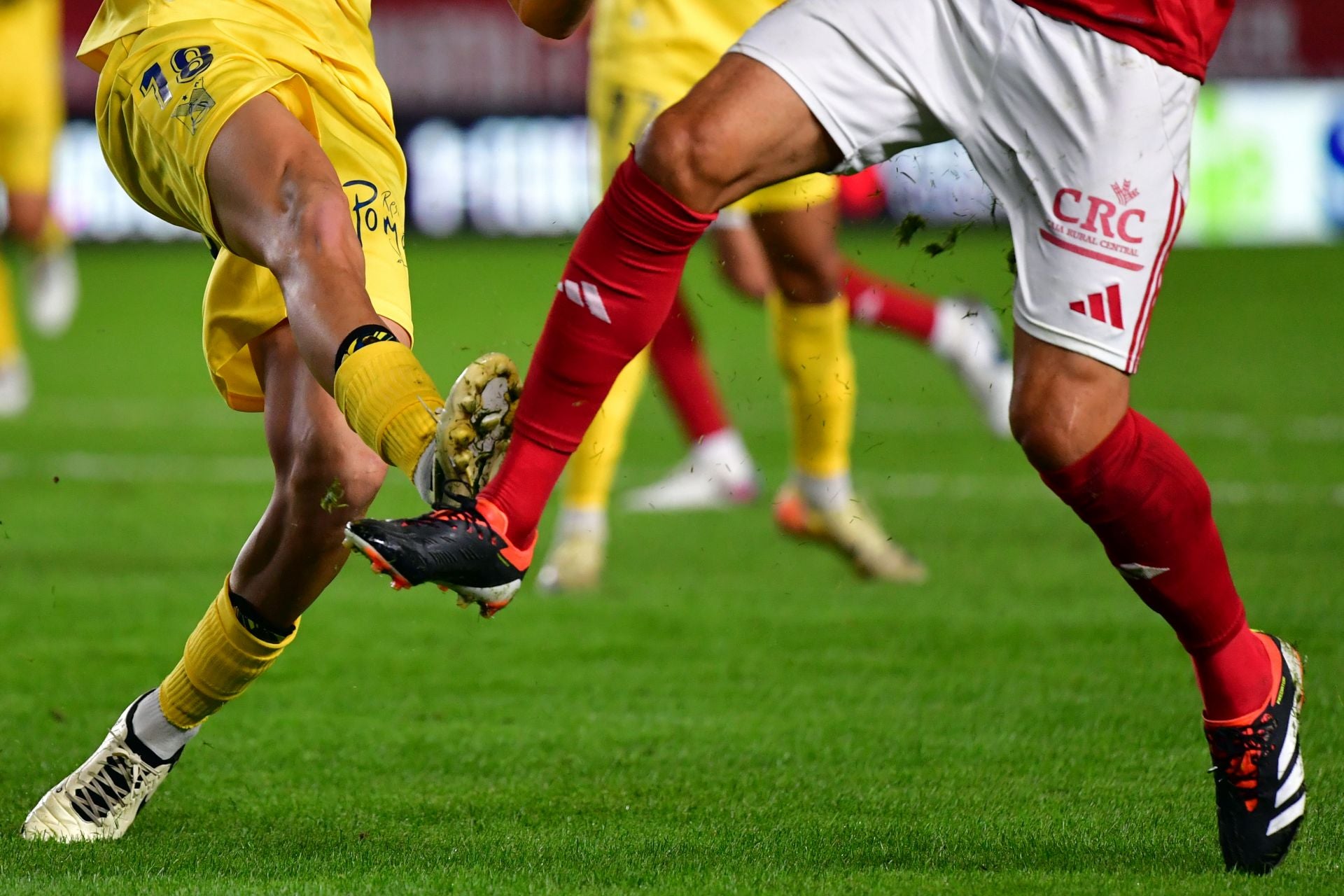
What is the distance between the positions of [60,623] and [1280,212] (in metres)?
13.9

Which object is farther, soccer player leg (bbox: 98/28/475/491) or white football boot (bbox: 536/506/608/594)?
white football boot (bbox: 536/506/608/594)

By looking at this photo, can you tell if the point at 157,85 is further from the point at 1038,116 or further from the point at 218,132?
the point at 1038,116

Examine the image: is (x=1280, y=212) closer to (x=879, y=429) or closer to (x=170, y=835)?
(x=879, y=429)

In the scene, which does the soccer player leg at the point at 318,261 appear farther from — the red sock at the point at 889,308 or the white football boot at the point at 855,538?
the red sock at the point at 889,308

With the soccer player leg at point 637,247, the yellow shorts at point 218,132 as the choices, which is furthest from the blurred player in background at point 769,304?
the soccer player leg at point 637,247

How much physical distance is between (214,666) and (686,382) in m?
3.60

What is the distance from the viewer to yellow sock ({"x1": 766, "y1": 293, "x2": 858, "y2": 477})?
18.3 feet

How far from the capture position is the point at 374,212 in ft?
10.4

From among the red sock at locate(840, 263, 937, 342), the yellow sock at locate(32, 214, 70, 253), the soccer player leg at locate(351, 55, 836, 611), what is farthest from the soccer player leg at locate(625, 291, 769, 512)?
the yellow sock at locate(32, 214, 70, 253)

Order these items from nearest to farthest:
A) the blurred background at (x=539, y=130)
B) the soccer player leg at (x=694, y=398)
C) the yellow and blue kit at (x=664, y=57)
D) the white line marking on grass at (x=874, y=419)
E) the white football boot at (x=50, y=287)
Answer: the yellow and blue kit at (x=664, y=57) → the soccer player leg at (x=694, y=398) → the white line marking on grass at (x=874, y=419) → the white football boot at (x=50, y=287) → the blurred background at (x=539, y=130)

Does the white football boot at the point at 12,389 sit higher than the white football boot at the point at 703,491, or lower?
lower

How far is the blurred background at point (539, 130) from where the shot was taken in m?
16.7

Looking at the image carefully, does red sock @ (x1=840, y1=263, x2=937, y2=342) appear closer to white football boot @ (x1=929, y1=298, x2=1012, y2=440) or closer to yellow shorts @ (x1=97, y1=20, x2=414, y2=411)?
white football boot @ (x1=929, y1=298, x2=1012, y2=440)

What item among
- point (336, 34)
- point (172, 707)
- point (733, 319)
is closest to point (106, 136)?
point (336, 34)
